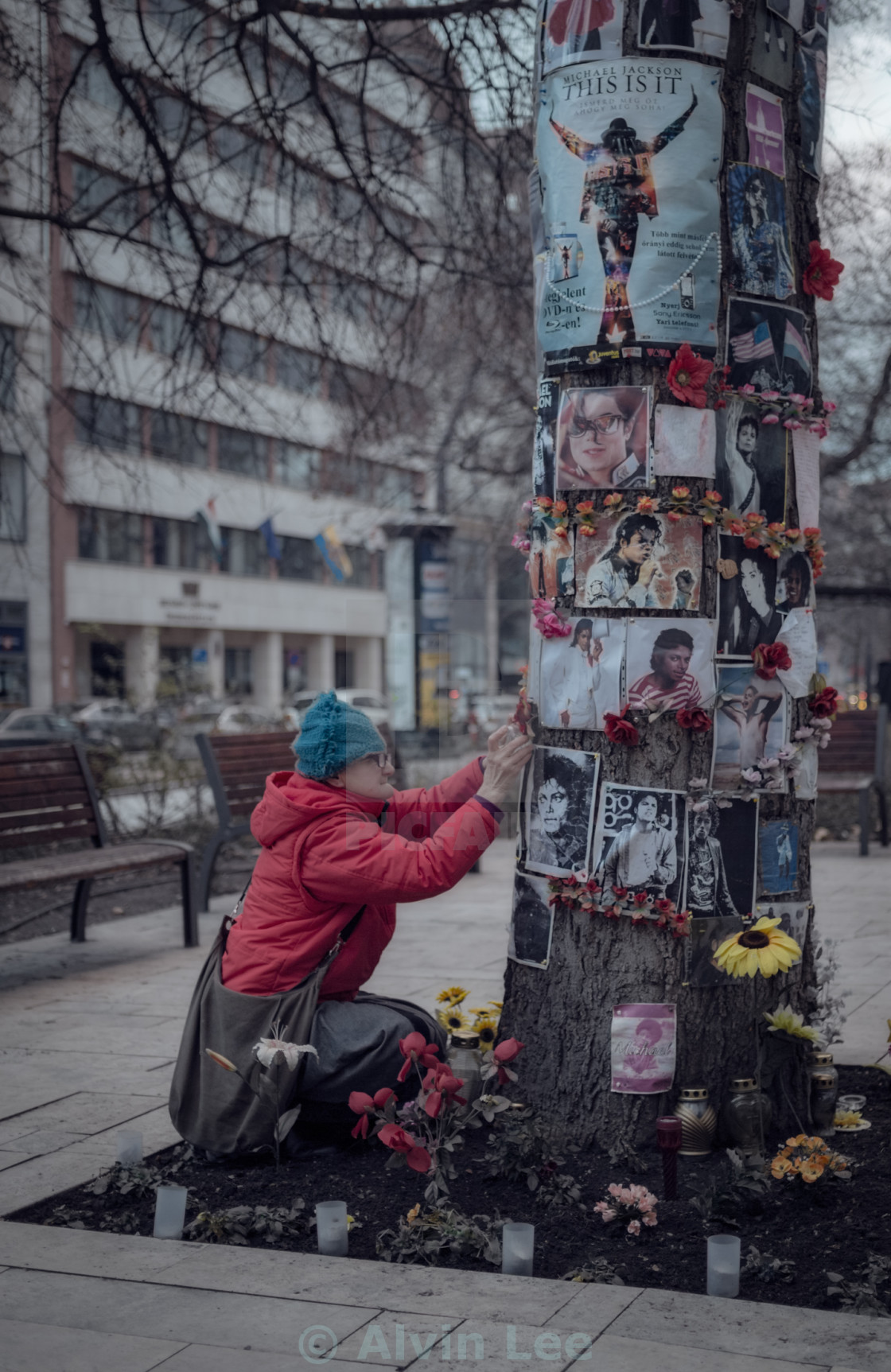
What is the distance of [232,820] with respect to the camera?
333 inches

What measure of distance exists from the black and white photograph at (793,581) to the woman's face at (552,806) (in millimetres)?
788

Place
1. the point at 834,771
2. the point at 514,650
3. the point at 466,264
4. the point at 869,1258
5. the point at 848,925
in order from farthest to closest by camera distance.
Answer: the point at 834,771, the point at 466,264, the point at 848,925, the point at 514,650, the point at 869,1258

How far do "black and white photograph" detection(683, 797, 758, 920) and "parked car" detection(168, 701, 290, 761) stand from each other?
5735 mm

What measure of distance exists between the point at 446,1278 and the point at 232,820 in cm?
566

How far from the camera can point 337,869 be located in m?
3.73

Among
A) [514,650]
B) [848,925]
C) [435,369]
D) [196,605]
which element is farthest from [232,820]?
[196,605]

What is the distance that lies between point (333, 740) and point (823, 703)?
137 cm

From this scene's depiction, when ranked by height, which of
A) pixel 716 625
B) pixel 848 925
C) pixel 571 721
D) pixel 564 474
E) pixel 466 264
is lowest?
pixel 848 925

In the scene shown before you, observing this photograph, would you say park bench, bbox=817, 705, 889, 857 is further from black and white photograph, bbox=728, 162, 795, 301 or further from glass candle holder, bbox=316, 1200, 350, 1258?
glass candle holder, bbox=316, 1200, 350, 1258

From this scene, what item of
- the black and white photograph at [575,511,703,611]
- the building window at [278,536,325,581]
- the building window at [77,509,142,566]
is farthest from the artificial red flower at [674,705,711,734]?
the building window at [278,536,325,581]

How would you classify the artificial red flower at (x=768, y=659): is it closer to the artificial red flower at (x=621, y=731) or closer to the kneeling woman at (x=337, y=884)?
the artificial red flower at (x=621, y=731)

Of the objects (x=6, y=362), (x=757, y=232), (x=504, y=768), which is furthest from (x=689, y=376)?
(x=6, y=362)

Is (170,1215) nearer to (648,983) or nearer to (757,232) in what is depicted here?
(648,983)

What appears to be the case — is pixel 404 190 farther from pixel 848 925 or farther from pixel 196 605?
pixel 196 605
